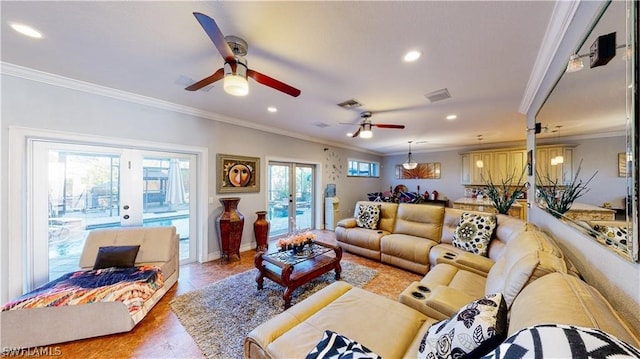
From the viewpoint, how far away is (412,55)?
202 cm

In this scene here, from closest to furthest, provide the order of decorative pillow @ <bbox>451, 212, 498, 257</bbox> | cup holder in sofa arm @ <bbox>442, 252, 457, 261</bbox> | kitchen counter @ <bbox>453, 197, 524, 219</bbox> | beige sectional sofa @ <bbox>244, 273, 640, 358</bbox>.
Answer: beige sectional sofa @ <bbox>244, 273, 640, 358</bbox> → cup holder in sofa arm @ <bbox>442, 252, 457, 261</bbox> → decorative pillow @ <bbox>451, 212, 498, 257</bbox> → kitchen counter @ <bbox>453, 197, 524, 219</bbox>

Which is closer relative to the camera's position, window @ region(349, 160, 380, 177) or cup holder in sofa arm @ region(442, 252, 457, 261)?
cup holder in sofa arm @ region(442, 252, 457, 261)

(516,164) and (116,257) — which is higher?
(516,164)

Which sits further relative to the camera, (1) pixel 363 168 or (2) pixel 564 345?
(1) pixel 363 168

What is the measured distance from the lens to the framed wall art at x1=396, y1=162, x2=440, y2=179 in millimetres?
7573

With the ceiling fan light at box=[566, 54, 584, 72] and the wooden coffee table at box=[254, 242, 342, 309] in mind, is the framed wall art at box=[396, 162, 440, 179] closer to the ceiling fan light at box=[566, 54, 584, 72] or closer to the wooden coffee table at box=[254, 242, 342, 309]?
the wooden coffee table at box=[254, 242, 342, 309]

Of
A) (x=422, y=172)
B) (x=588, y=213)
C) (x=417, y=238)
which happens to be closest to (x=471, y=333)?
(x=588, y=213)

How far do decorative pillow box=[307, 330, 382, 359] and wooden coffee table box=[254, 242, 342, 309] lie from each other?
134 centimetres

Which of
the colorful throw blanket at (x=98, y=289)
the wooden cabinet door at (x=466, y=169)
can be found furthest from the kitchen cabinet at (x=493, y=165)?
the colorful throw blanket at (x=98, y=289)

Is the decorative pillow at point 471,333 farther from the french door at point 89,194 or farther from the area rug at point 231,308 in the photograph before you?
the french door at point 89,194

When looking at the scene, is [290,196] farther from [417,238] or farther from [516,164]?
[516,164]

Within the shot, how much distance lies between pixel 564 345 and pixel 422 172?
799 centimetres

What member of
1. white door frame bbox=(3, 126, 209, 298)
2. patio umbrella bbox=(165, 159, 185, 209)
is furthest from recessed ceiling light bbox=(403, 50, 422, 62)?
white door frame bbox=(3, 126, 209, 298)

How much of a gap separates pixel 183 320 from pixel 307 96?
2944 millimetres
